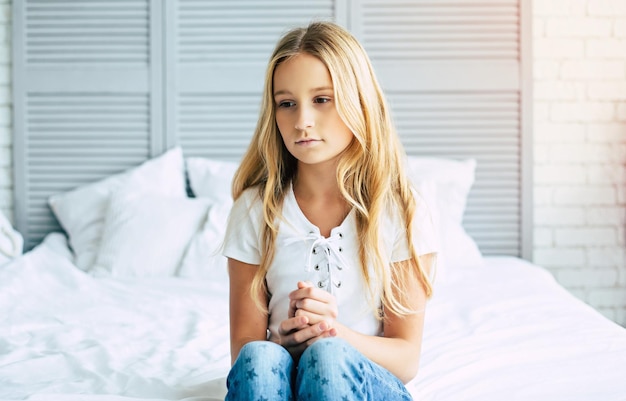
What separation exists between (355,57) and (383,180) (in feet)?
0.81

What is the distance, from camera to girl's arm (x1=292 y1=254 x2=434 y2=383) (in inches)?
49.0

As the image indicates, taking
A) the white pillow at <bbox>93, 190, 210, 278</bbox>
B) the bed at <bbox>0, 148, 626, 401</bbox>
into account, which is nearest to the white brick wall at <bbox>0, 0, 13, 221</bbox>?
the bed at <bbox>0, 148, 626, 401</bbox>

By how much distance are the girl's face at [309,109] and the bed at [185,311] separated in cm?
33

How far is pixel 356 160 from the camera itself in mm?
1466

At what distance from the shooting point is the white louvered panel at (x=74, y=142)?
325 centimetres

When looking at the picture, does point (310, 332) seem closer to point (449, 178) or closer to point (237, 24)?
point (449, 178)

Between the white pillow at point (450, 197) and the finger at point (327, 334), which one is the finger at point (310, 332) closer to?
the finger at point (327, 334)

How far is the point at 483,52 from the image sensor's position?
3182 millimetres

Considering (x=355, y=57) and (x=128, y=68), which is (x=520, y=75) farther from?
(x=355, y=57)

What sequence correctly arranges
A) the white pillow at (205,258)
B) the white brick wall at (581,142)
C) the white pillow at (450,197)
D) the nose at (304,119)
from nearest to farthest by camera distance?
the nose at (304,119) < the white pillow at (205,258) < the white pillow at (450,197) < the white brick wall at (581,142)

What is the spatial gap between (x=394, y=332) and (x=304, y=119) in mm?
437

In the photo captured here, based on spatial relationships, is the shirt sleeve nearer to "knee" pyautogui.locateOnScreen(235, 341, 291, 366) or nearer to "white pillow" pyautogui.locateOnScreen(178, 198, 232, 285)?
"knee" pyautogui.locateOnScreen(235, 341, 291, 366)

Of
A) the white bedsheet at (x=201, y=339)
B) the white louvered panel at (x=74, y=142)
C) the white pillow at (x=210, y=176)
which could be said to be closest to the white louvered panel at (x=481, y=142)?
the white bedsheet at (x=201, y=339)

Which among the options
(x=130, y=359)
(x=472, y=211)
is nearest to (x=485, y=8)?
(x=472, y=211)
